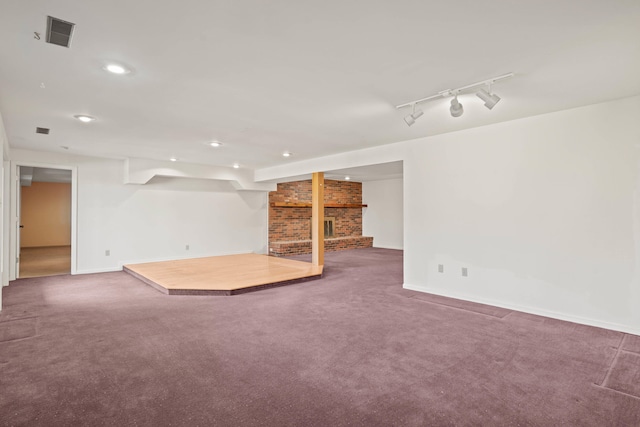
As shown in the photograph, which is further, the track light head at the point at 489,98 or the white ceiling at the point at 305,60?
the track light head at the point at 489,98

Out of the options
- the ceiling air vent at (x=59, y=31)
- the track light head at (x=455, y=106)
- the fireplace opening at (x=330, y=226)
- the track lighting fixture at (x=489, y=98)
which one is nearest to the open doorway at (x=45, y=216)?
A: the fireplace opening at (x=330, y=226)

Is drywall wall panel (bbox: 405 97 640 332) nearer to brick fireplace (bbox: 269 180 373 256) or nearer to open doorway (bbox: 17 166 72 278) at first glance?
brick fireplace (bbox: 269 180 373 256)

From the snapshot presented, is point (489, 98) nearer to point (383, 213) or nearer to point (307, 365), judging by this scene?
point (307, 365)

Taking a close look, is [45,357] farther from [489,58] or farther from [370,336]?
[489,58]

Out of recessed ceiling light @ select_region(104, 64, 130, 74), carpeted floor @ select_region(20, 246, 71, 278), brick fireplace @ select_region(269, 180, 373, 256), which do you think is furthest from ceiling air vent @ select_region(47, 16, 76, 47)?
brick fireplace @ select_region(269, 180, 373, 256)

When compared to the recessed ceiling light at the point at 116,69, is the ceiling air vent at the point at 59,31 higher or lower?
lower

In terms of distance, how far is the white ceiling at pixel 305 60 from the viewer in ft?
5.89

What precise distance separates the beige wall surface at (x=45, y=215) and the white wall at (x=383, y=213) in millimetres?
10451

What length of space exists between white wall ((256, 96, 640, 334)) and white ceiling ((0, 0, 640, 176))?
37 cm

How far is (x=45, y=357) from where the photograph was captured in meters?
2.70

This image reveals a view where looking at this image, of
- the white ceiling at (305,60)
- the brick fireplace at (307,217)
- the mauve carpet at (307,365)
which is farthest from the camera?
the brick fireplace at (307,217)

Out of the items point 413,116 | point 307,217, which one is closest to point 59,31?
point 413,116

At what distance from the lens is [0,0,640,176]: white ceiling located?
1.80 m

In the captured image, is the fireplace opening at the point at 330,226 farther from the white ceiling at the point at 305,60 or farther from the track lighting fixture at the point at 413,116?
the track lighting fixture at the point at 413,116
